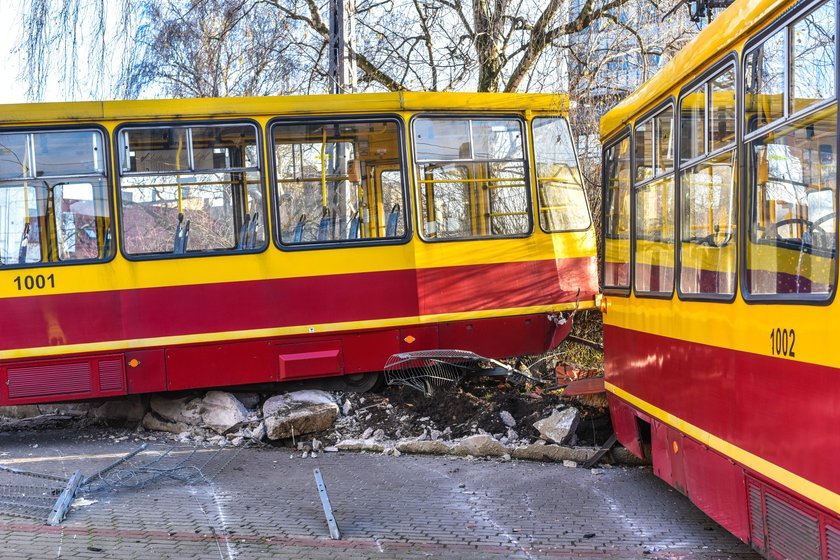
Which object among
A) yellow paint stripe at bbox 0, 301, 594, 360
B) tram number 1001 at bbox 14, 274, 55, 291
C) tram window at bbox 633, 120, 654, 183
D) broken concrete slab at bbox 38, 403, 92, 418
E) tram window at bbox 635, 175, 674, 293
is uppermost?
tram window at bbox 633, 120, 654, 183

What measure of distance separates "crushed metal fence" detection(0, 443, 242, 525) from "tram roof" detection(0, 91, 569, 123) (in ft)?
11.7

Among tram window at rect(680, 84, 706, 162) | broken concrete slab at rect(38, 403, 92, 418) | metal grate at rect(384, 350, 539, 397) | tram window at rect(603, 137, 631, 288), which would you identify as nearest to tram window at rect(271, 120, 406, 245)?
metal grate at rect(384, 350, 539, 397)

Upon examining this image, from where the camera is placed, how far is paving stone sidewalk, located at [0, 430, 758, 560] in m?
5.43

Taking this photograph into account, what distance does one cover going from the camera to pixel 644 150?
611 centimetres

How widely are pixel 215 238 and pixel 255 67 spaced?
26.2 feet

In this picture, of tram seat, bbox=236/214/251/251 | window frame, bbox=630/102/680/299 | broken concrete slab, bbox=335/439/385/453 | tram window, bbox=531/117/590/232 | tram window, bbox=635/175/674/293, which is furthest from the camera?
tram window, bbox=531/117/590/232

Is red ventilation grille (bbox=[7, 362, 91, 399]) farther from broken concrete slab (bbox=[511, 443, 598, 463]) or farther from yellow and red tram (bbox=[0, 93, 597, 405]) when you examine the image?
broken concrete slab (bbox=[511, 443, 598, 463])

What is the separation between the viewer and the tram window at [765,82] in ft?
12.6

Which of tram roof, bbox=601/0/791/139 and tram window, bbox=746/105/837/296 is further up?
tram roof, bbox=601/0/791/139

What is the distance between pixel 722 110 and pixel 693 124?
0.46m

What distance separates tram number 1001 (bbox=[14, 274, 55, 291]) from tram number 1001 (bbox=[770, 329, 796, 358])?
746 cm

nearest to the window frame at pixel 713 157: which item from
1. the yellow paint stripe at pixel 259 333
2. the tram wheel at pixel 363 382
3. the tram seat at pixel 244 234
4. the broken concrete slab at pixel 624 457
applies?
the broken concrete slab at pixel 624 457

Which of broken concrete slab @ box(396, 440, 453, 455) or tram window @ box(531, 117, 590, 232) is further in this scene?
tram window @ box(531, 117, 590, 232)

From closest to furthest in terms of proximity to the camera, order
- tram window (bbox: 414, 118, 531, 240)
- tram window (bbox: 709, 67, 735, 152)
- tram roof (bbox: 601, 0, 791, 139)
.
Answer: tram roof (bbox: 601, 0, 791, 139) → tram window (bbox: 709, 67, 735, 152) → tram window (bbox: 414, 118, 531, 240)
